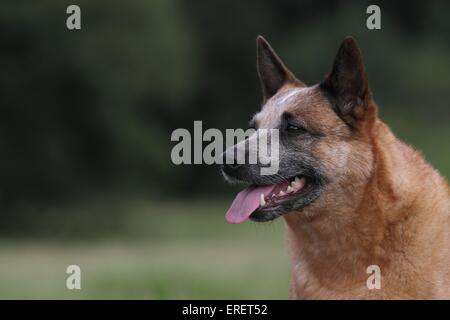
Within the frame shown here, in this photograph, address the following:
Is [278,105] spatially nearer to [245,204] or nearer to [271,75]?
[271,75]

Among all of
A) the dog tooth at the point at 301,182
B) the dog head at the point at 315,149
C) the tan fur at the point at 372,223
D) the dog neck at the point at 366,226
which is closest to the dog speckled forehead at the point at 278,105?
the dog head at the point at 315,149

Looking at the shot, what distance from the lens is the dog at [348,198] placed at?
5.38 metres

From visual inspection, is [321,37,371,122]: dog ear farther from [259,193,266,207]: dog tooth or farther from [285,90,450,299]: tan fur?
[259,193,266,207]: dog tooth

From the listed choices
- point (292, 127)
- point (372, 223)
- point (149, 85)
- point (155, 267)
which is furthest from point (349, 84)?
point (149, 85)

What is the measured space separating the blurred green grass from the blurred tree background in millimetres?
1533

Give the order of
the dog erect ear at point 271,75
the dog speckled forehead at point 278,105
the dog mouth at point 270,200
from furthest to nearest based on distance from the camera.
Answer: the dog erect ear at point 271,75
the dog speckled forehead at point 278,105
the dog mouth at point 270,200

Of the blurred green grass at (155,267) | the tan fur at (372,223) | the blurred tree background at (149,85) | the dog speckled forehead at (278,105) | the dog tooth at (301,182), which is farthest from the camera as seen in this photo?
the blurred tree background at (149,85)

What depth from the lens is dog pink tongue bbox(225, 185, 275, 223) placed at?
5637 millimetres

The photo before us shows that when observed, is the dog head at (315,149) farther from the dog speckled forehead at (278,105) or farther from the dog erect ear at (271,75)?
the dog erect ear at (271,75)

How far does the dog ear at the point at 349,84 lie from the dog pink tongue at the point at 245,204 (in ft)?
2.33

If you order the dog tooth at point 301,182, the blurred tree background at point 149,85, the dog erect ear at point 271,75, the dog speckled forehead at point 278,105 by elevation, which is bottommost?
the dog tooth at point 301,182

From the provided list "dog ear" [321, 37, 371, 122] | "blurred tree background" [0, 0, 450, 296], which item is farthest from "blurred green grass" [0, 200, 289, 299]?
"blurred tree background" [0, 0, 450, 296]

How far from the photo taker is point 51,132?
2362 centimetres
